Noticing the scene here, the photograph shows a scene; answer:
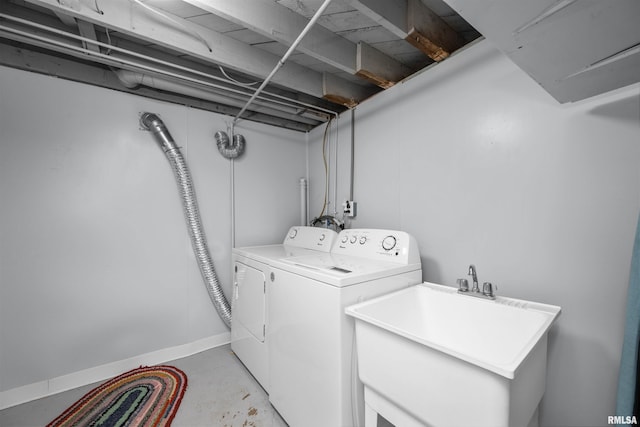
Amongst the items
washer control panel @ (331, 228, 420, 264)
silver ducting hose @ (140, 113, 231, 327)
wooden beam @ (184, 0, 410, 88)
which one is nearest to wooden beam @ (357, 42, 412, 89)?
wooden beam @ (184, 0, 410, 88)

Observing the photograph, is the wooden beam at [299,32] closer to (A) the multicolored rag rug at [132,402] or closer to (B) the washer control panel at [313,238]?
(B) the washer control panel at [313,238]

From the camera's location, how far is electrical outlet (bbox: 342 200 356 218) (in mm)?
2282

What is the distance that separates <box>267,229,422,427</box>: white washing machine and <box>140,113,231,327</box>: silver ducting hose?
89cm

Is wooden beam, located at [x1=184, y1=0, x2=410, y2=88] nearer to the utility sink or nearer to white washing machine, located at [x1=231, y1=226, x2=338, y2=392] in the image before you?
white washing machine, located at [x1=231, y1=226, x2=338, y2=392]

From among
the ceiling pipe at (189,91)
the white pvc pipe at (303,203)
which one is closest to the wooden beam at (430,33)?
the ceiling pipe at (189,91)

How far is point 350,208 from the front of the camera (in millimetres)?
2291

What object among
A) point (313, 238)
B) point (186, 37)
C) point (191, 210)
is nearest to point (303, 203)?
point (313, 238)

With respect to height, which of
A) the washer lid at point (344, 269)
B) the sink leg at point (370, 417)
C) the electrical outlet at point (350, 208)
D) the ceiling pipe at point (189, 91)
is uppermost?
the ceiling pipe at point (189, 91)

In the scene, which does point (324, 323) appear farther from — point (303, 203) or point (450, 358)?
point (303, 203)

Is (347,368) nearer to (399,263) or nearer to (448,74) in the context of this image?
(399,263)

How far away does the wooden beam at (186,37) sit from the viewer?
4.25ft

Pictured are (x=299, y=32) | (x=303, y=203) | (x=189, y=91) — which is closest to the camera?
(x=299, y=32)

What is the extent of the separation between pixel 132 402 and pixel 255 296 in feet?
3.47

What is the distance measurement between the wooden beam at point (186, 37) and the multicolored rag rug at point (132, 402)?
2.34 m
